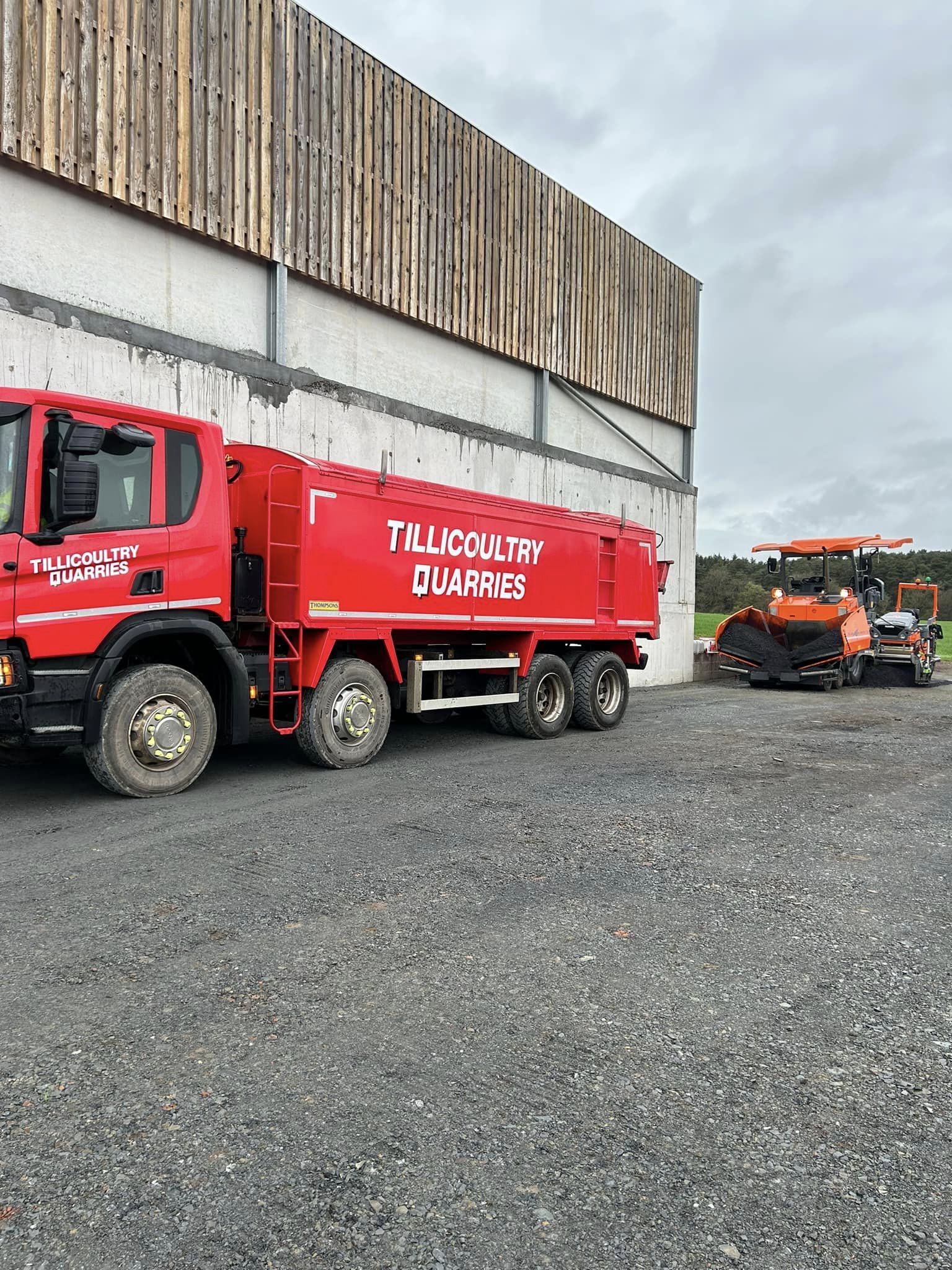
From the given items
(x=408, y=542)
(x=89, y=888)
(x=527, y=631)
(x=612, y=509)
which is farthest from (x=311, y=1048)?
(x=612, y=509)

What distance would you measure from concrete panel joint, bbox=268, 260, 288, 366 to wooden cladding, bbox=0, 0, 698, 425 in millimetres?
182

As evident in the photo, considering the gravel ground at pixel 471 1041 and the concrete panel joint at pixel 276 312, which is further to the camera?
the concrete panel joint at pixel 276 312

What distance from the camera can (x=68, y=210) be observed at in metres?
9.53

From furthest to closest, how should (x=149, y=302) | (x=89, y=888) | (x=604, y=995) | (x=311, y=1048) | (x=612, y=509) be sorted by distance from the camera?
(x=612, y=509), (x=149, y=302), (x=89, y=888), (x=604, y=995), (x=311, y=1048)

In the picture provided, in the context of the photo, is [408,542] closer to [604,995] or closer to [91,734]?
[91,734]

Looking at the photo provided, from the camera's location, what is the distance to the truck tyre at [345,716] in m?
7.58

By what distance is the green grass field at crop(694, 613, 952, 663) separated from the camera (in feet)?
106

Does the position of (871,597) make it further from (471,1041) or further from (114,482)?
(471,1041)

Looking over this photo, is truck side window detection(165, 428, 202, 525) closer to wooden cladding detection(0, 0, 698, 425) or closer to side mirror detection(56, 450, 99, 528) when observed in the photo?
side mirror detection(56, 450, 99, 528)

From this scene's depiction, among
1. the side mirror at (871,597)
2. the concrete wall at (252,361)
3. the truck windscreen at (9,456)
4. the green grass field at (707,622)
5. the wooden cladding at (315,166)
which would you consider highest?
the wooden cladding at (315,166)

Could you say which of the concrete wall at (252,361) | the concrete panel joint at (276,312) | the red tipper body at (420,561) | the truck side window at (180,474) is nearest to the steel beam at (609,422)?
the concrete wall at (252,361)

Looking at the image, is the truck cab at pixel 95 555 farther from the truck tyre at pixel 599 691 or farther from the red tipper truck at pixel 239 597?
the truck tyre at pixel 599 691

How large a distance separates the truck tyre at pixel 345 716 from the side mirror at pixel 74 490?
2479 millimetres

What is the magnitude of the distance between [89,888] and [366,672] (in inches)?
153
